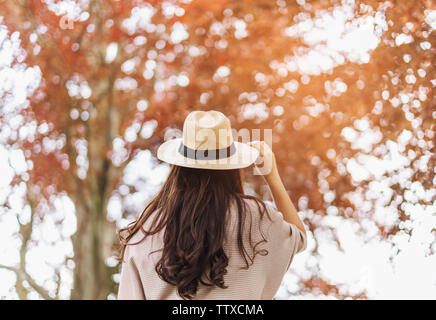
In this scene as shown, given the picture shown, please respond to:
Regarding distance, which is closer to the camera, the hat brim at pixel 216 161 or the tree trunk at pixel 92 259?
the hat brim at pixel 216 161

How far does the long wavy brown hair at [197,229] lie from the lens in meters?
1.52

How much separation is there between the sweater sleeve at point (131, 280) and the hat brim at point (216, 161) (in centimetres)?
35

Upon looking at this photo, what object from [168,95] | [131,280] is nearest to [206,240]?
[131,280]

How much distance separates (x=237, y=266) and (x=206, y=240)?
0.44 ft

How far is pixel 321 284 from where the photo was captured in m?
5.09

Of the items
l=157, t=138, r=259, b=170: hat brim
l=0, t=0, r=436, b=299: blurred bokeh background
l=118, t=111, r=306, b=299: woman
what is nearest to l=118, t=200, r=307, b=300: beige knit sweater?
l=118, t=111, r=306, b=299: woman

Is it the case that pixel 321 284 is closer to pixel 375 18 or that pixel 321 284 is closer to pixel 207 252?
pixel 375 18

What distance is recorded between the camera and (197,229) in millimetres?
1535

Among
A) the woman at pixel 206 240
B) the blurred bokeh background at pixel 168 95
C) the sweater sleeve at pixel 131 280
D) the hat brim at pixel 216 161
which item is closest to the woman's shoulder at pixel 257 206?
the woman at pixel 206 240

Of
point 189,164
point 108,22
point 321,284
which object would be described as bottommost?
point 321,284

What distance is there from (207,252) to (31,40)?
145 inches

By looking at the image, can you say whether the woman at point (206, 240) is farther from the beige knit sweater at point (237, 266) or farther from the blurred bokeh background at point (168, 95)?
the blurred bokeh background at point (168, 95)

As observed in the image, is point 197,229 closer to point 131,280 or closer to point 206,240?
point 206,240
